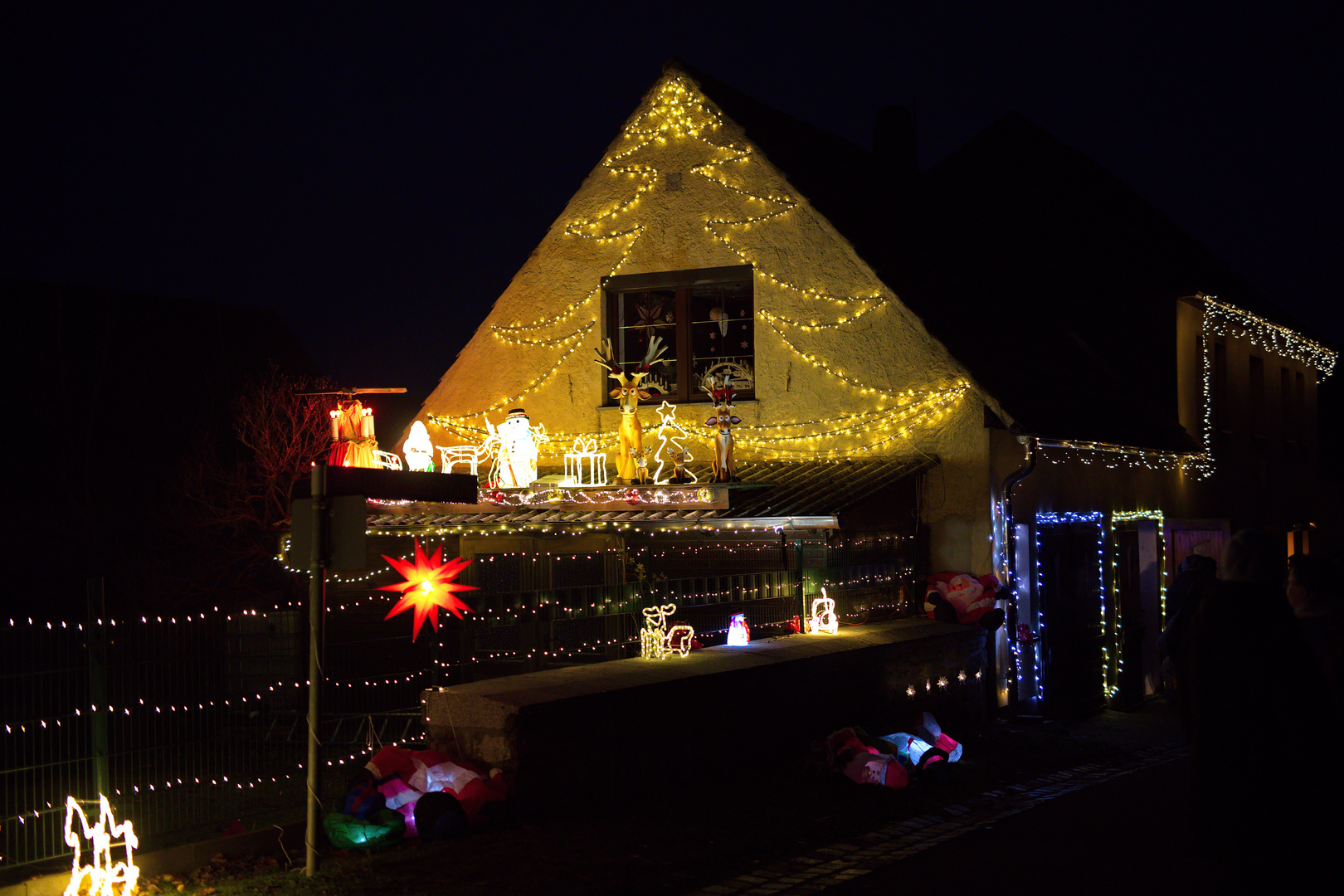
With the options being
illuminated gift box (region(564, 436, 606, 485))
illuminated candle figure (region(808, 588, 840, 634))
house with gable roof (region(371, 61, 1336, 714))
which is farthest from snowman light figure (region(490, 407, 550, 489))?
illuminated candle figure (region(808, 588, 840, 634))

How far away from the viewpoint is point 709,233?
620 inches

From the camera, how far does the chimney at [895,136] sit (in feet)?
70.9

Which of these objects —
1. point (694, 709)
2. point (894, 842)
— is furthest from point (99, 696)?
point (894, 842)

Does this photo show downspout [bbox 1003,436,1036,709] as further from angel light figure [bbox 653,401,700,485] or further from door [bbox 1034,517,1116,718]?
angel light figure [bbox 653,401,700,485]

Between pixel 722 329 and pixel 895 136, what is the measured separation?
7579 mm

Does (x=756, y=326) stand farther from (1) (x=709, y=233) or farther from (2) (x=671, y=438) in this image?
(2) (x=671, y=438)

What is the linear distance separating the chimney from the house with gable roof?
2277 mm

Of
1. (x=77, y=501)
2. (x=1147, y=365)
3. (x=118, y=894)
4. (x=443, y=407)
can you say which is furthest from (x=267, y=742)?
(x=77, y=501)

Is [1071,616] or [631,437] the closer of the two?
[631,437]

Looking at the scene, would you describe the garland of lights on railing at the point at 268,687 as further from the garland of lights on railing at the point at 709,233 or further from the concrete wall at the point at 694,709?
the garland of lights on railing at the point at 709,233

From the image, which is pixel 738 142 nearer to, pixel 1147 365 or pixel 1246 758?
pixel 1147 365

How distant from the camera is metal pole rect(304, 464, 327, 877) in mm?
7694

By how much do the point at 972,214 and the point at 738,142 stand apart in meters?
5.84

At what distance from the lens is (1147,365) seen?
17.5m
